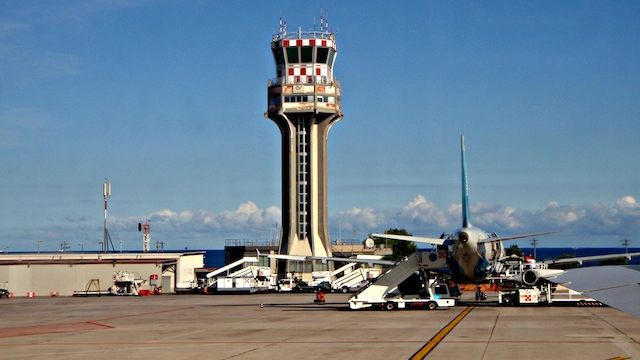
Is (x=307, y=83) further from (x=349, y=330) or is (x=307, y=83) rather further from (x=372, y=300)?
(x=349, y=330)

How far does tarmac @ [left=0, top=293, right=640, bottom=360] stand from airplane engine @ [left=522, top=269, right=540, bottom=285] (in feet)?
9.66

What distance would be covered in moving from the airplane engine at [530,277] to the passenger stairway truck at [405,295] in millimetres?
6824

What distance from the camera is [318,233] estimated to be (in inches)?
4478

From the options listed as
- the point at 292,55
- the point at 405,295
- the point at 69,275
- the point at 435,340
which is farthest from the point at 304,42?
the point at 435,340

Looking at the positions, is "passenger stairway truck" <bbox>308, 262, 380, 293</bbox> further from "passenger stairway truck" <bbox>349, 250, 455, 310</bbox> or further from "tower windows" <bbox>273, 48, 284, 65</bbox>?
"passenger stairway truck" <bbox>349, 250, 455, 310</bbox>

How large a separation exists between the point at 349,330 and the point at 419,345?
7700 mm

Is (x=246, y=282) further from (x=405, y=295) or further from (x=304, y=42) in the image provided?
(x=405, y=295)

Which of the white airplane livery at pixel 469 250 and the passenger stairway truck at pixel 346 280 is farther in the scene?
the passenger stairway truck at pixel 346 280

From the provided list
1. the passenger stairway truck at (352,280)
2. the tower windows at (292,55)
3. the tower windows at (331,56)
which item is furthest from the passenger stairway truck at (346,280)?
the tower windows at (331,56)

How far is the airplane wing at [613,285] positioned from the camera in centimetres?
891

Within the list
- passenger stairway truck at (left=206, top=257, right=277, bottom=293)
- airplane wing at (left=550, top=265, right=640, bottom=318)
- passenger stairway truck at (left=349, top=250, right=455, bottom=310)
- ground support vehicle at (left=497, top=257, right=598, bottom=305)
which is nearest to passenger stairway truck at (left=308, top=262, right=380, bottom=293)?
passenger stairway truck at (left=206, top=257, right=277, bottom=293)

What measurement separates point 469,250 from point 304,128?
6236 cm

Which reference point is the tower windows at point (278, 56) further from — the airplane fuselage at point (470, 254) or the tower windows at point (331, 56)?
the airplane fuselage at point (470, 254)

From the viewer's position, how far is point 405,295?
5522 cm
